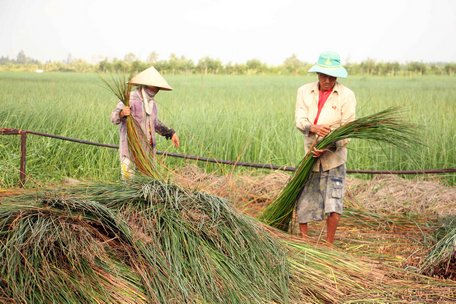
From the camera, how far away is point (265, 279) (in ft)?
11.9

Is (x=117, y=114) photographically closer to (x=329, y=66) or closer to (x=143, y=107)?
(x=143, y=107)

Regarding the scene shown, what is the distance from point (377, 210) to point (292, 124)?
347 centimetres

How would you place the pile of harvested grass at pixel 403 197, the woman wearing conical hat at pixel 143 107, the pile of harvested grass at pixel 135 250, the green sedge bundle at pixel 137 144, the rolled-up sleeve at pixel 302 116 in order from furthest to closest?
the pile of harvested grass at pixel 403 197
the woman wearing conical hat at pixel 143 107
the rolled-up sleeve at pixel 302 116
the green sedge bundle at pixel 137 144
the pile of harvested grass at pixel 135 250

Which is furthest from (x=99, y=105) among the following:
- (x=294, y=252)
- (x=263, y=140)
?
(x=294, y=252)

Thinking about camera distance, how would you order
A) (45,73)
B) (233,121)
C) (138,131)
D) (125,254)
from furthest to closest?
(45,73) → (233,121) → (138,131) → (125,254)

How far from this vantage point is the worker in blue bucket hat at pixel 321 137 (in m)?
4.71

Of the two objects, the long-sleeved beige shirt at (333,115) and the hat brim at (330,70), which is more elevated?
the hat brim at (330,70)

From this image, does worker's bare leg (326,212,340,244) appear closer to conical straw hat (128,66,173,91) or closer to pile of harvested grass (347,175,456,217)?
pile of harvested grass (347,175,456,217)

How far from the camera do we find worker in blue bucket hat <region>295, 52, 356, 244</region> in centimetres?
471

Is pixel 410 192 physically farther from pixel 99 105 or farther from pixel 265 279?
pixel 99 105

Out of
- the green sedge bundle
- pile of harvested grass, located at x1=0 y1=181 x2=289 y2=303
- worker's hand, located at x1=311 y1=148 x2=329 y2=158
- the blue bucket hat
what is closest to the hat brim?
the blue bucket hat

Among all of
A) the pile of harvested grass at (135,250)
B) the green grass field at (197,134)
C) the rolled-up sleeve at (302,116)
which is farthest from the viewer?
the green grass field at (197,134)

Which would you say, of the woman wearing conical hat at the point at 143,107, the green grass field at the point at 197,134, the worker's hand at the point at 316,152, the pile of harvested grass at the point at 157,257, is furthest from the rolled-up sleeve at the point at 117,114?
the green grass field at the point at 197,134

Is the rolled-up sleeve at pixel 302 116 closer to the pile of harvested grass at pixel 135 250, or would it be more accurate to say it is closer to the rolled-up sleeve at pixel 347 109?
the rolled-up sleeve at pixel 347 109
